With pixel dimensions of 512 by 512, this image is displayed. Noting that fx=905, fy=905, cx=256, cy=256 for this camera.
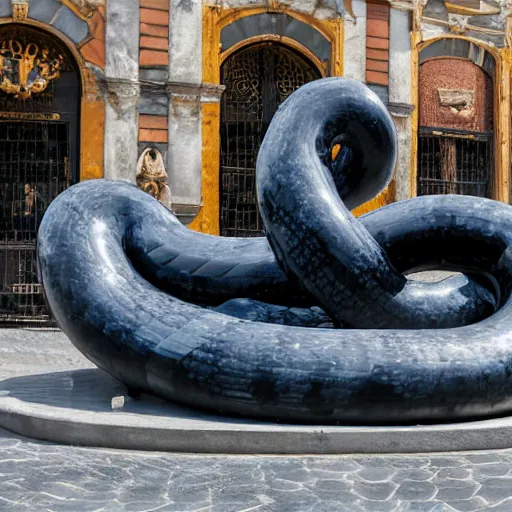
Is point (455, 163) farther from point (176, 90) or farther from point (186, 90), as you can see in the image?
point (176, 90)

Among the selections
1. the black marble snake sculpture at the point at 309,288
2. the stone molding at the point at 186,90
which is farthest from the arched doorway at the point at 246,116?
the black marble snake sculpture at the point at 309,288

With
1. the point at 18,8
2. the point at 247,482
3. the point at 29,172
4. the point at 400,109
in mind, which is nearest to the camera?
the point at 247,482

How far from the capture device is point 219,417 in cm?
320

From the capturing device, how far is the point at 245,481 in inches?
103

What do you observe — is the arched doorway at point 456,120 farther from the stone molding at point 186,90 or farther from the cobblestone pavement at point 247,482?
the cobblestone pavement at point 247,482

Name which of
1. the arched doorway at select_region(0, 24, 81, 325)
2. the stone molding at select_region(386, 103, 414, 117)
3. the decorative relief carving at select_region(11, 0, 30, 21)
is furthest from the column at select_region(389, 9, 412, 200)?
the decorative relief carving at select_region(11, 0, 30, 21)

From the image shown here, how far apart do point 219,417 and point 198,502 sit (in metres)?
0.79

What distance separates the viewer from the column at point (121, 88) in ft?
39.2

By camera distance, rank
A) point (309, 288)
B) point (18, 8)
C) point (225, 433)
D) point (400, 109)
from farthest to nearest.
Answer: point (400, 109) → point (18, 8) → point (309, 288) → point (225, 433)

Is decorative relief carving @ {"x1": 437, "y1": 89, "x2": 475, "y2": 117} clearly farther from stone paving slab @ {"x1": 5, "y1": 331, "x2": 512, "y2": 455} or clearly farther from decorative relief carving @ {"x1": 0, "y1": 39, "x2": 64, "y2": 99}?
stone paving slab @ {"x1": 5, "y1": 331, "x2": 512, "y2": 455}

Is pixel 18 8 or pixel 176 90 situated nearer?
pixel 18 8

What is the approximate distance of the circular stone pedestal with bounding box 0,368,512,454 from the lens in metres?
2.94

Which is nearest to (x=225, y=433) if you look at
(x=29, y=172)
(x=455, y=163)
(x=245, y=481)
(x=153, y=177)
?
(x=245, y=481)

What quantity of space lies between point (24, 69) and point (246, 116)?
316cm
